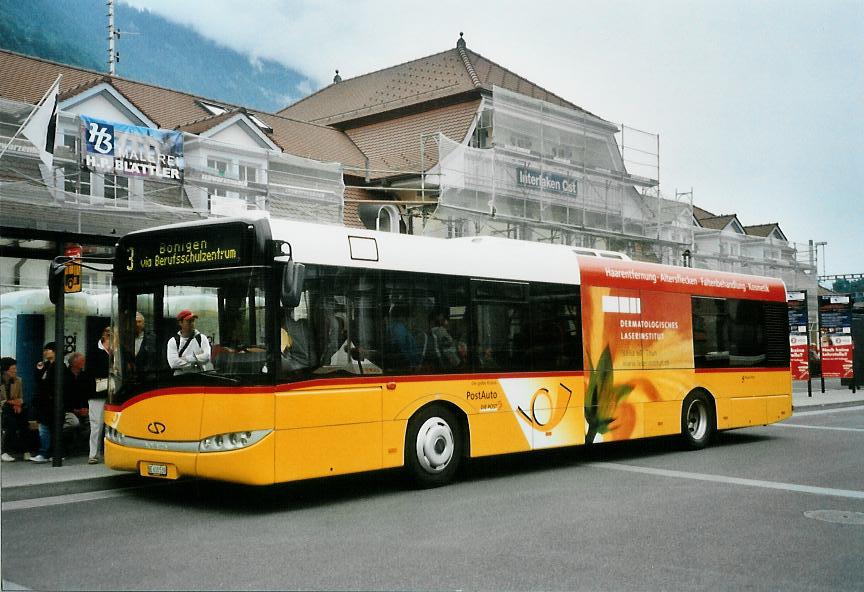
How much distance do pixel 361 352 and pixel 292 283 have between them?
1453 millimetres

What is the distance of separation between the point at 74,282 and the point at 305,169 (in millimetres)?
12218

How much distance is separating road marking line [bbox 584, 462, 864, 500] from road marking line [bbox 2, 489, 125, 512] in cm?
631

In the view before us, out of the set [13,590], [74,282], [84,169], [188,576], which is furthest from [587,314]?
[84,169]

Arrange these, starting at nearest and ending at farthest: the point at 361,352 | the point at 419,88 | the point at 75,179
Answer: the point at 361,352 < the point at 75,179 < the point at 419,88

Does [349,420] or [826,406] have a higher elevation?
[349,420]

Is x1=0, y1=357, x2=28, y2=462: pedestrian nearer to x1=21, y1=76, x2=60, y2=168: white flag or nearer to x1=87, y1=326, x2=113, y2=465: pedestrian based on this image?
x1=87, y1=326, x2=113, y2=465: pedestrian

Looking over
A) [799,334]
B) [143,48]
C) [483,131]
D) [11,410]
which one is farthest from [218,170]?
[799,334]

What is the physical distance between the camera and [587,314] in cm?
1245

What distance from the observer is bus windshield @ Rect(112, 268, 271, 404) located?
8523 mm

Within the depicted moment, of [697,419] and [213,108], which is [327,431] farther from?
[213,108]

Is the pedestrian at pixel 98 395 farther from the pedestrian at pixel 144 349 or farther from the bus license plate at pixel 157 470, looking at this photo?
the bus license plate at pixel 157 470

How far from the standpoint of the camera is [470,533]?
7.53 meters

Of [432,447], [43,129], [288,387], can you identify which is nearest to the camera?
[288,387]

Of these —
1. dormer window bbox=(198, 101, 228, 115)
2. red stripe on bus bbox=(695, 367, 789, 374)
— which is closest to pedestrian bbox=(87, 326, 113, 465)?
red stripe on bus bbox=(695, 367, 789, 374)
